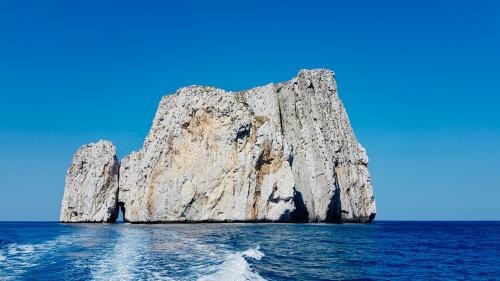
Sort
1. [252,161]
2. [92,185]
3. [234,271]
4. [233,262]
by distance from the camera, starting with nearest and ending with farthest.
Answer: [234,271] → [233,262] → [252,161] → [92,185]

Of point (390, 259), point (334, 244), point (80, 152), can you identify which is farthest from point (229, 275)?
point (80, 152)

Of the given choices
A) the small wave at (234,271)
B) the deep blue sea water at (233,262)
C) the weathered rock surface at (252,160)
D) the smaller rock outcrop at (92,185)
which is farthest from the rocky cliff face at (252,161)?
the small wave at (234,271)

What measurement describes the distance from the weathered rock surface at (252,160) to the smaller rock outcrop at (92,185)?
2.56 metres

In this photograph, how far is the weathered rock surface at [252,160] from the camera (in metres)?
71.0

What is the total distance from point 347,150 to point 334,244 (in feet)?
159

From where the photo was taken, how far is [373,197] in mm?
84438

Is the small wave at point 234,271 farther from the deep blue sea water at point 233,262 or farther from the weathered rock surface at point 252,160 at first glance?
the weathered rock surface at point 252,160

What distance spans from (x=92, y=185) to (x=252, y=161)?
→ 34088 mm

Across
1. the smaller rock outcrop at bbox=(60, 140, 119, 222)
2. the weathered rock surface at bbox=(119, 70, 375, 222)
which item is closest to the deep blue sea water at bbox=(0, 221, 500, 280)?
the weathered rock surface at bbox=(119, 70, 375, 222)

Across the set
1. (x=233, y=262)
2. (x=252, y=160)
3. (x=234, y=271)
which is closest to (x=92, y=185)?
(x=252, y=160)

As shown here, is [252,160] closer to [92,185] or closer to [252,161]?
[252,161]

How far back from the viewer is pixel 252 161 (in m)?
71.6

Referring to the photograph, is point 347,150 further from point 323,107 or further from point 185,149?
point 185,149

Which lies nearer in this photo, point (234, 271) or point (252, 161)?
point (234, 271)
